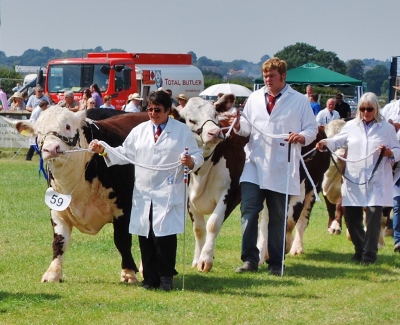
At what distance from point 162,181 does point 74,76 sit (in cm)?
2691

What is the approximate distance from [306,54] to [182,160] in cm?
9853

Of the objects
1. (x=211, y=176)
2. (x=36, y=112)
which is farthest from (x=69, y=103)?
(x=36, y=112)

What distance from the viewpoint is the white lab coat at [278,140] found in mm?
10750

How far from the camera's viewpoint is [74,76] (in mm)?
36094

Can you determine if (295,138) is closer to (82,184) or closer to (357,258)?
(82,184)

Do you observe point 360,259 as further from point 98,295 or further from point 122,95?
point 122,95

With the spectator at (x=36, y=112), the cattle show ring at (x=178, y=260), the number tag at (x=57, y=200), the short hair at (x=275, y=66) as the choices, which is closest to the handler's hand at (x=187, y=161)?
the cattle show ring at (x=178, y=260)

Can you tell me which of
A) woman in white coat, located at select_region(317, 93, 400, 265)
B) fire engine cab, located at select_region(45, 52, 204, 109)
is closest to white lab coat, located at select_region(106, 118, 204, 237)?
woman in white coat, located at select_region(317, 93, 400, 265)

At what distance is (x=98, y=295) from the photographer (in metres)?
9.38

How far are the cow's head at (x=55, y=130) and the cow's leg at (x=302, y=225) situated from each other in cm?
406

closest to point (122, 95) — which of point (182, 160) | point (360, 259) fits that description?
point (360, 259)

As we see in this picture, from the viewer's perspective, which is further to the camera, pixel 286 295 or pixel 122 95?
pixel 122 95

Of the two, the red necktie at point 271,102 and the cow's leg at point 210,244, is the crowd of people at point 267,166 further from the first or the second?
the cow's leg at point 210,244

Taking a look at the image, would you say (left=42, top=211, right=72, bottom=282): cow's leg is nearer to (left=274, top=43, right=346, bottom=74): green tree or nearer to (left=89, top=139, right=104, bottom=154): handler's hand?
(left=89, top=139, right=104, bottom=154): handler's hand
